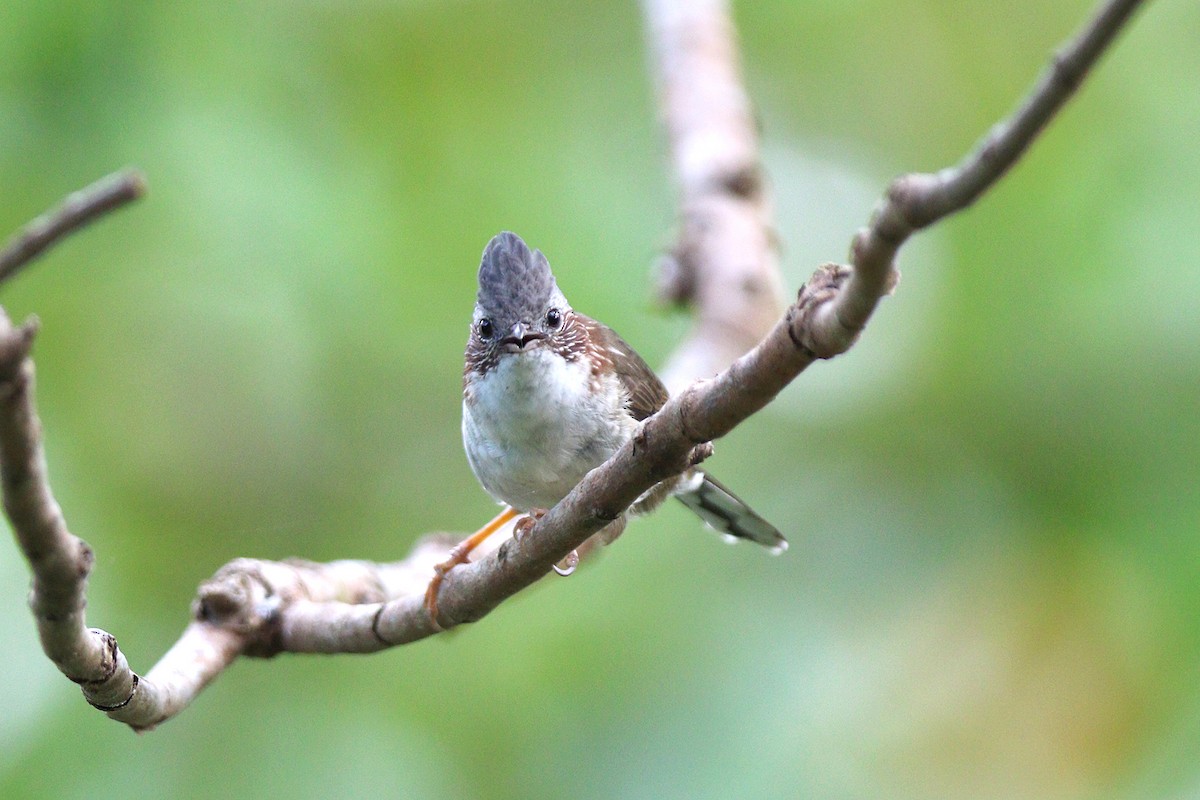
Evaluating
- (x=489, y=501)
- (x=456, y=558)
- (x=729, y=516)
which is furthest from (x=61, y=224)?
(x=489, y=501)

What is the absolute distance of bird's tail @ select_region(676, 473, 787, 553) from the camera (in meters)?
4.80

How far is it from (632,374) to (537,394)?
446mm

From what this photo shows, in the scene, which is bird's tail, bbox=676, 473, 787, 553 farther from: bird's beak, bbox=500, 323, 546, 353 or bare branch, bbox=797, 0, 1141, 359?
bare branch, bbox=797, 0, 1141, 359

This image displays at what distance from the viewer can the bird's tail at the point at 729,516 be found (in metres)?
4.80

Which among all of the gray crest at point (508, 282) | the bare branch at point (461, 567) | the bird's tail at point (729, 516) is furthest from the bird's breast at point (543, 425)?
the bird's tail at point (729, 516)

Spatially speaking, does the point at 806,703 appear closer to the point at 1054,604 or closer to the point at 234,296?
the point at 1054,604

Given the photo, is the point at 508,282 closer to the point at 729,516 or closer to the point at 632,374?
the point at 632,374

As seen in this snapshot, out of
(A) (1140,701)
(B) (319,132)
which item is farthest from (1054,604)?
(B) (319,132)

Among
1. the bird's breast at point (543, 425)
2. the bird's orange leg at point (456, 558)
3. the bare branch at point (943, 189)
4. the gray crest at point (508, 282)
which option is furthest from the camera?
the gray crest at point (508, 282)

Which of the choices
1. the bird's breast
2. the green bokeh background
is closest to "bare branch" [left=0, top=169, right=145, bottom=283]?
the bird's breast

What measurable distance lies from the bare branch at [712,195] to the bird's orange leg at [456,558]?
107 centimetres

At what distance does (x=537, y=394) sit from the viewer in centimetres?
371

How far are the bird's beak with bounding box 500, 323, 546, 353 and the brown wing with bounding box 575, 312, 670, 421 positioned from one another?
281mm

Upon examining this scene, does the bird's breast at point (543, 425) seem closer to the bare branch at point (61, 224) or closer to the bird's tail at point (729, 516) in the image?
the bird's tail at point (729, 516)
